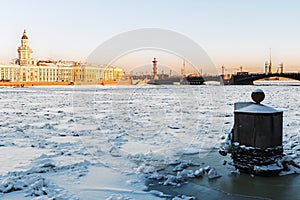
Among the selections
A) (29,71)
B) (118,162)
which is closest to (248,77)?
(29,71)

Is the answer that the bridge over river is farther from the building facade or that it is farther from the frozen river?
the frozen river

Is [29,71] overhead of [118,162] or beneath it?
overhead

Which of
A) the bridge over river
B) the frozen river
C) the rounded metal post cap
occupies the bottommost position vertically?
the frozen river

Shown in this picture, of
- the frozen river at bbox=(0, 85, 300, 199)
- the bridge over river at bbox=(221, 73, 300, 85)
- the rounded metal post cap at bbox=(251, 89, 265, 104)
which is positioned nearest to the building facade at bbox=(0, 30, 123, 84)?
the bridge over river at bbox=(221, 73, 300, 85)

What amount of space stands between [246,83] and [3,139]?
251 feet

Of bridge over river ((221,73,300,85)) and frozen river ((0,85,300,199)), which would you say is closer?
frozen river ((0,85,300,199))

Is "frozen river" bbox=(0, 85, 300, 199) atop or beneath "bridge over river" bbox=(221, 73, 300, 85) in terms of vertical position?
beneath

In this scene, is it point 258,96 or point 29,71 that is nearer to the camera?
point 258,96

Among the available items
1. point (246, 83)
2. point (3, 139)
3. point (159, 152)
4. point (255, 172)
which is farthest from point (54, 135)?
point (246, 83)

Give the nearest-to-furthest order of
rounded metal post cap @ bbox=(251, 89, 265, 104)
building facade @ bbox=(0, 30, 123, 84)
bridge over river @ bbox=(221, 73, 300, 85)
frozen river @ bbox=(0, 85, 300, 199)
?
frozen river @ bbox=(0, 85, 300, 199)
rounded metal post cap @ bbox=(251, 89, 265, 104)
bridge over river @ bbox=(221, 73, 300, 85)
building facade @ bbox=(0, 30, 123, 84)

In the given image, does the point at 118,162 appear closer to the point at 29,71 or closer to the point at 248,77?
the point at 248,77

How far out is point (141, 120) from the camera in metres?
11.2

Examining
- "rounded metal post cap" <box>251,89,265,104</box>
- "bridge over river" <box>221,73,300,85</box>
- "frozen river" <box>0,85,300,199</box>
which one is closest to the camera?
"frozen river" <box>0,85,300,199</box>

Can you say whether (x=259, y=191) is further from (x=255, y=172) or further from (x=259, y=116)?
(x=259, y=116)
